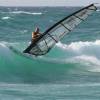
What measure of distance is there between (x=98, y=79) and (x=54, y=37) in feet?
7.99

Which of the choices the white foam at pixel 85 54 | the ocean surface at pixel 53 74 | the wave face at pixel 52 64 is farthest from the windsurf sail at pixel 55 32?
the white foam at pixel 85 54

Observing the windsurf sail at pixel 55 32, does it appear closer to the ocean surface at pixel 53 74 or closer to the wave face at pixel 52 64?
the ocean surface at pixel 53 74

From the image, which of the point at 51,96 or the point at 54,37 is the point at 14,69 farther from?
the point at 51,96

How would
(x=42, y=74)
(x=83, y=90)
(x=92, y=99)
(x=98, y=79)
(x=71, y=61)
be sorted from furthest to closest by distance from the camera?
(x=71, y=61) < (x=42, y=74) < (x=98, y=79) < (x=83, y=90) < (x=92, y=99)

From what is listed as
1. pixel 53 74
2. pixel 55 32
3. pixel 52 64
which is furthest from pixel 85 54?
pixel 55 32

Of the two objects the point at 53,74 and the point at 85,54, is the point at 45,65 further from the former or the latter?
the point at 85,54

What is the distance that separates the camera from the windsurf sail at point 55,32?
691 inches

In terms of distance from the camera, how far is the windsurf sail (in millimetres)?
17547

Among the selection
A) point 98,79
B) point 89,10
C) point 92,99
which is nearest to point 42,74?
point 98,79

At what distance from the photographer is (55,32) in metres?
17.9

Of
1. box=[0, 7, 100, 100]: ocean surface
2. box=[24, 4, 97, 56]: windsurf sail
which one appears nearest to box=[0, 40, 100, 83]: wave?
box=[0, 7, 100, 100]: ocean surface

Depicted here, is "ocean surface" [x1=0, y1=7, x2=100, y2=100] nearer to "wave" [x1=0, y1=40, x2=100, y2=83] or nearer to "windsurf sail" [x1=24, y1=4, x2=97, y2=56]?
"wave" [x1=0, y1=40, x2=100, y2=83]

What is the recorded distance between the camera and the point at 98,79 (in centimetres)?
1952

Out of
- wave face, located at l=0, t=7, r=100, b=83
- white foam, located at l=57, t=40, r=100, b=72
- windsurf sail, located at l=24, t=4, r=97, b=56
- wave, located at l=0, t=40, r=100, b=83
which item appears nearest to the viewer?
windsurf sail, located at l=24, t=4, r=97, b=56
